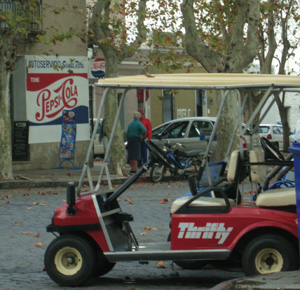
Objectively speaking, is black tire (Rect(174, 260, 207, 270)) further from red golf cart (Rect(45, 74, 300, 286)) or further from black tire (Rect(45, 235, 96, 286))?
black tire (Rect(45, 235, 96, 286))

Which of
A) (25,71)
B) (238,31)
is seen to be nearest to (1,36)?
(25,71)

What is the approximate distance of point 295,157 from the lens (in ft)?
23.8

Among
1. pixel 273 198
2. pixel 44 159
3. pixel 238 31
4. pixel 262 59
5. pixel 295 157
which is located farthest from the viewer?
pixel 262 59

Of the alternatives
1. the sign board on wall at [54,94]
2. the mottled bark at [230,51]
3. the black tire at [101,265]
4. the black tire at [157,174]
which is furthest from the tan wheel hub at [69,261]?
the sign board on wall at [54,94]

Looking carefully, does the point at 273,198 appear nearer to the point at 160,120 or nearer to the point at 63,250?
the point at 63,250

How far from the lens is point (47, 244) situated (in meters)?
11.2

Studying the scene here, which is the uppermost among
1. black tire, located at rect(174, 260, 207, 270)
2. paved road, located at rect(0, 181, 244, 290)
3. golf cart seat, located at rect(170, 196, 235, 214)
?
golf cart seat, located at rect(170, 196, 235, 214)

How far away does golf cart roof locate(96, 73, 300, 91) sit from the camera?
813 centimetres

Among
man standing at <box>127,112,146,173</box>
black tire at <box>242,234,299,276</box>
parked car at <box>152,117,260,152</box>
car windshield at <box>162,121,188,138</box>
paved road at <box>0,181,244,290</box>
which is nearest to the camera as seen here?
Answer: black tire at <box>242,234,299,276</box>

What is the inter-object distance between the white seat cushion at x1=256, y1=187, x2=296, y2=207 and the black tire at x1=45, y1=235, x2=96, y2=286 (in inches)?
65.7

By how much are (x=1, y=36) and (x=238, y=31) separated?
22.6ft

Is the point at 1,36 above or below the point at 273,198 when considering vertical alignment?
above

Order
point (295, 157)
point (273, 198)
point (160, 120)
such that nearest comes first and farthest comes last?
point (295, 157) → point (273, 198) → point (160, 120)

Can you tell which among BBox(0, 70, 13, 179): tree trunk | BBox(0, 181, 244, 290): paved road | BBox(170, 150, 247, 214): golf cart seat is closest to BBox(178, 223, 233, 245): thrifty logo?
BBox(170, 150, 247, 214): golf cart seat
